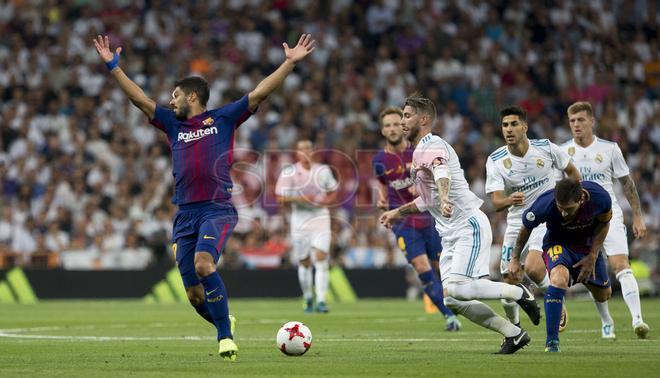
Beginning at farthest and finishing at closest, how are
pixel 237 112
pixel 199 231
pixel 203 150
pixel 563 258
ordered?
pixel 563 258, pixel 237 112, pixel 203 150, pixel 199 231

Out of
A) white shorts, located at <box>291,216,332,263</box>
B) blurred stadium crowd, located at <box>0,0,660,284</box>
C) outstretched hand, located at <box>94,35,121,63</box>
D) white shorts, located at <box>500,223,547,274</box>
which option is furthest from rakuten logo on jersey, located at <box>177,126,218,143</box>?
blurred stadium crowd, located at <box>0,0,660,284</box>

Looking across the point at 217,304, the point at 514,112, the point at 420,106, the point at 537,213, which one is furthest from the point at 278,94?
the point at 217,304

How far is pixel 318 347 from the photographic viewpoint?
41.7ft

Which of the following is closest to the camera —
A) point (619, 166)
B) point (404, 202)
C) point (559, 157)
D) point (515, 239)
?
point (559, 157)

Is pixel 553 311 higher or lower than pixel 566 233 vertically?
lower

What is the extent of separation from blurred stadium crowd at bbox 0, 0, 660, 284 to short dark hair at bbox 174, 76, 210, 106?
45.5 ft

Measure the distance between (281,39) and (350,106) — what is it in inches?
109

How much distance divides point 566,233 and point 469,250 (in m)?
1.14

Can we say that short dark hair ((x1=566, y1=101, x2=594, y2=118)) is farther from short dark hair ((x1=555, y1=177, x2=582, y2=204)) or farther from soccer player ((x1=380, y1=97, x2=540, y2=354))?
short dark hair ((x1=555, y1=177, x2=582, y2=204))

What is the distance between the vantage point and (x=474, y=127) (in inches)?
1213

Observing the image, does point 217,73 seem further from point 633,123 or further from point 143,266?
point 633,123

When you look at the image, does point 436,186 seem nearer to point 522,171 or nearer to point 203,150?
point 522,171

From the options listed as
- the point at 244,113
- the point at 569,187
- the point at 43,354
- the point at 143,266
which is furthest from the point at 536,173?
the point at 143,266

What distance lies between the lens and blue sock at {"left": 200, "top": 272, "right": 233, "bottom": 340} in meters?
11.1
